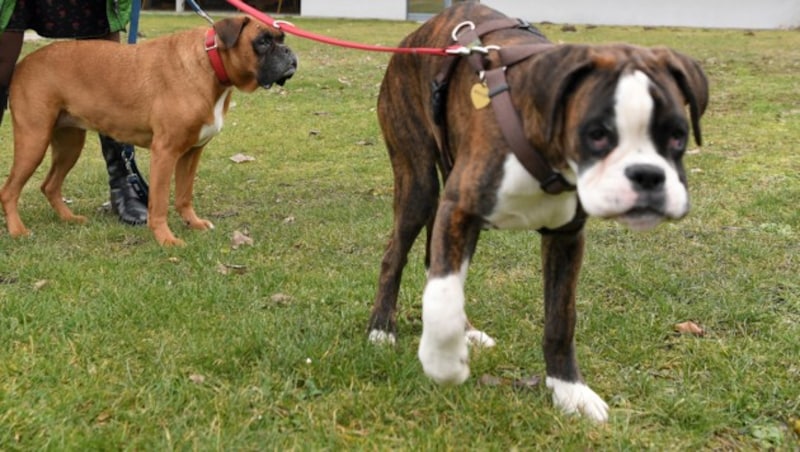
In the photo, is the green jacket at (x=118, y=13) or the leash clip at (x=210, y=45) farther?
the green jacket at (x=118, y=13)

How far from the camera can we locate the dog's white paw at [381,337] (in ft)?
11.9

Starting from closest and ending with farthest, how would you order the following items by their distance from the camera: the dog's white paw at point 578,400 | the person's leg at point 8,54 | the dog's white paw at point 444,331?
the dog's white paw at point 444,331 < the dog's white paw at point 578,400 < the person's leg at point 8,54

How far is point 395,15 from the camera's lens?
28.9m

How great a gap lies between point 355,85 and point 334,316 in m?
9.41

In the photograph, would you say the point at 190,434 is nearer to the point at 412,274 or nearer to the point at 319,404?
the point at 319,404

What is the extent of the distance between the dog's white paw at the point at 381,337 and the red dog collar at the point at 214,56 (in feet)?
8.54

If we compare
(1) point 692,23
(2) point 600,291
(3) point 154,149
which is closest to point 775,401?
(2) point 600,291

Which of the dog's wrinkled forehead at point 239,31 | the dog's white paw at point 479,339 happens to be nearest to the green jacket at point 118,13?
the dog's wrinkled forehead at point 239,31

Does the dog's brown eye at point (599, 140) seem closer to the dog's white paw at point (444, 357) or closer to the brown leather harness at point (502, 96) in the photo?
the brown leather harness at point (502, 96)

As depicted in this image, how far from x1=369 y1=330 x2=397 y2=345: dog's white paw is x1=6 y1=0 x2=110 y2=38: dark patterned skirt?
A: 3.33m

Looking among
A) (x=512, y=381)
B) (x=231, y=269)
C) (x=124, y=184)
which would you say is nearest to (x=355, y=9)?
(x=124, y=184)

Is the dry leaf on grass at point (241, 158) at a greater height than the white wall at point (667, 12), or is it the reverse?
the white wall at point (667, 12)

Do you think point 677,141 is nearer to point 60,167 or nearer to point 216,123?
point 216,123

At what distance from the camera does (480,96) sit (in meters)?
2.93
